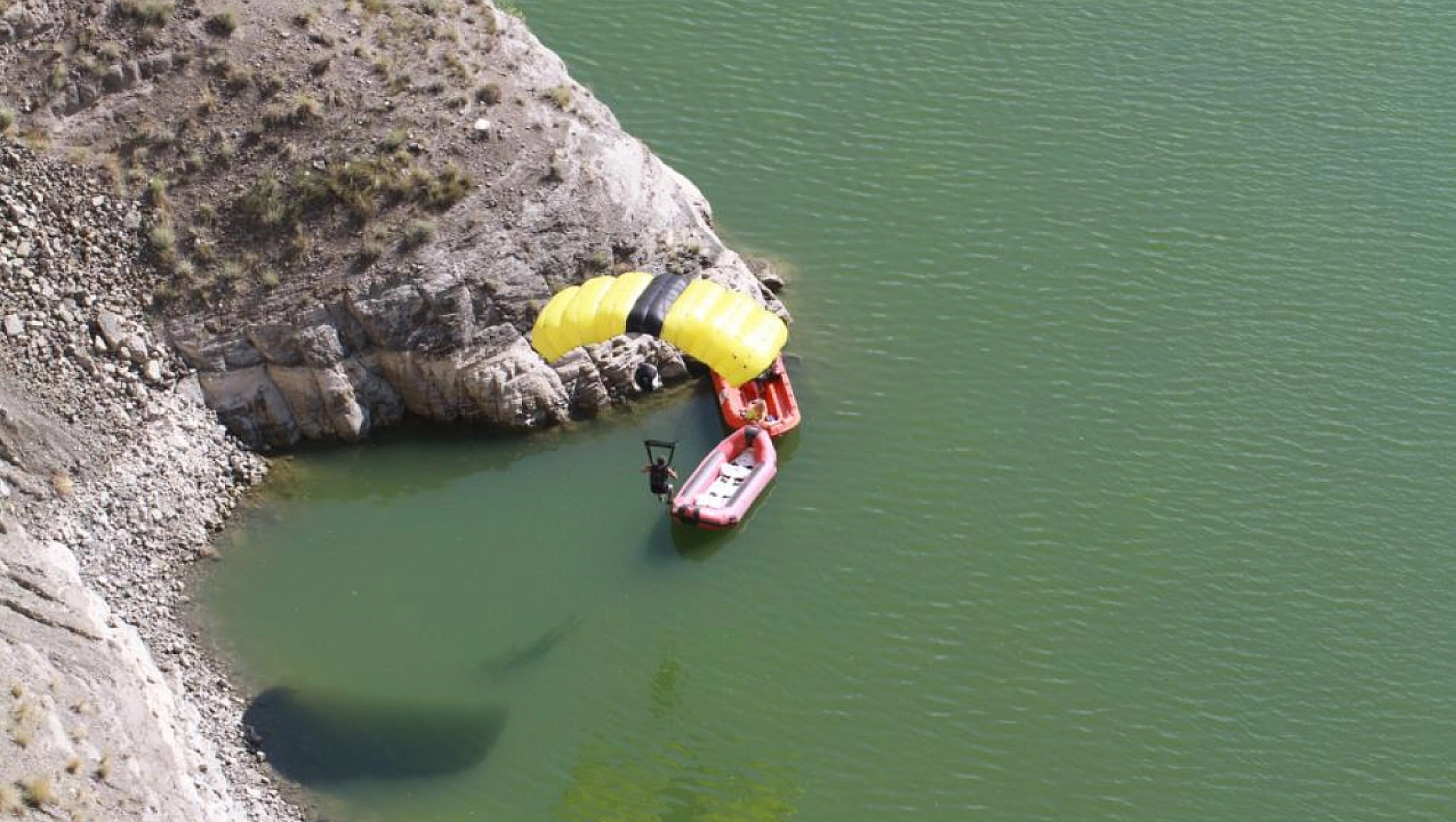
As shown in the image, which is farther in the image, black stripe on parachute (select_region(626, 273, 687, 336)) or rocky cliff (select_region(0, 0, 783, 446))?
rocky cliff (select_region(0, 0, 783, 446))

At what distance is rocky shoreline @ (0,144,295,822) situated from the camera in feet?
88.4

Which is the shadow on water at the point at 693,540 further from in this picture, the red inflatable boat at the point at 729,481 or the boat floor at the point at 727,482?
the boat floor at the point at 727,482

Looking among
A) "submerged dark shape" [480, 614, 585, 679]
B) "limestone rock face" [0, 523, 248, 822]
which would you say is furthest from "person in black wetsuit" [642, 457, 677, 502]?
"limestone rock face" [0, 523, 248, 822]

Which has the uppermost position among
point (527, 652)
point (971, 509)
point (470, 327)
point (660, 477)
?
point (470, 327)

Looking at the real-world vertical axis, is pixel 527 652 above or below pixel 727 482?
below

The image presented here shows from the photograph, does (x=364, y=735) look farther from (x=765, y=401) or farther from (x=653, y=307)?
(x=765, y=401)

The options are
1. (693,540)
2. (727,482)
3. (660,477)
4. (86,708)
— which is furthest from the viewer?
(727,482)

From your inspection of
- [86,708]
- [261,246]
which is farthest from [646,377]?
[86,708]

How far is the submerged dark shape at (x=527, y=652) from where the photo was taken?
107 feet

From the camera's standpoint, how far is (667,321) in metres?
32.4

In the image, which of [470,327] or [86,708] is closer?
[86,708]

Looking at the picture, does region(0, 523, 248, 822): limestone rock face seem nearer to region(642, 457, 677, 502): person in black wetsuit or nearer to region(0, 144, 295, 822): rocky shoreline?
region(0, 144, 295, 822): rocky shoreline

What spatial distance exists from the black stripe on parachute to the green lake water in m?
4.29

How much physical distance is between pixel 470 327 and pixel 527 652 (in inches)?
251
